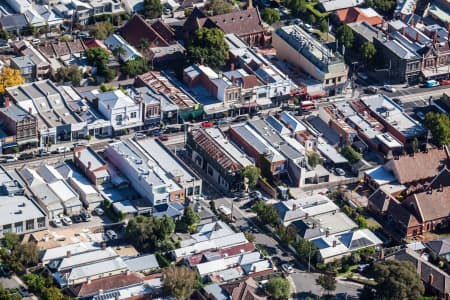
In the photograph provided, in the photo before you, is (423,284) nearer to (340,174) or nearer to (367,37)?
(340,174)

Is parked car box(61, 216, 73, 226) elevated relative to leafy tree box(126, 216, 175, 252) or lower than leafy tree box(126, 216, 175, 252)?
lower

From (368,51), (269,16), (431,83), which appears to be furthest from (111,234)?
(269,16)

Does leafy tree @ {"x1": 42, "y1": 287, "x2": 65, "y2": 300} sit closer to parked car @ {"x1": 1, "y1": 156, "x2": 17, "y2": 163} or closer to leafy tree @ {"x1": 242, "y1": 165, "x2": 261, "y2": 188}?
parked car @ {"x1": 1, "y1": 156, "x2": 17, "y2": 163}

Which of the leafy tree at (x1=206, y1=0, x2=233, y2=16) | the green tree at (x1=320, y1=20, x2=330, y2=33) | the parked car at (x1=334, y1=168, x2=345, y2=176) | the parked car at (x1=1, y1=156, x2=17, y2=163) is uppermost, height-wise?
the leafy tree at (x1=206, y1=0, x2=233, y2=16)

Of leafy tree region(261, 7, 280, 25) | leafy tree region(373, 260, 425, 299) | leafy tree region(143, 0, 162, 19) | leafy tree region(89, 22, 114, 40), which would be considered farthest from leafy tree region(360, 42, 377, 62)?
leafy tree region(373, 260, 425, 299)

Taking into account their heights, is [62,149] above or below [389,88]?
above

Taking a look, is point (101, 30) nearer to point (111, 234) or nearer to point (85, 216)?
point (85, 216)
